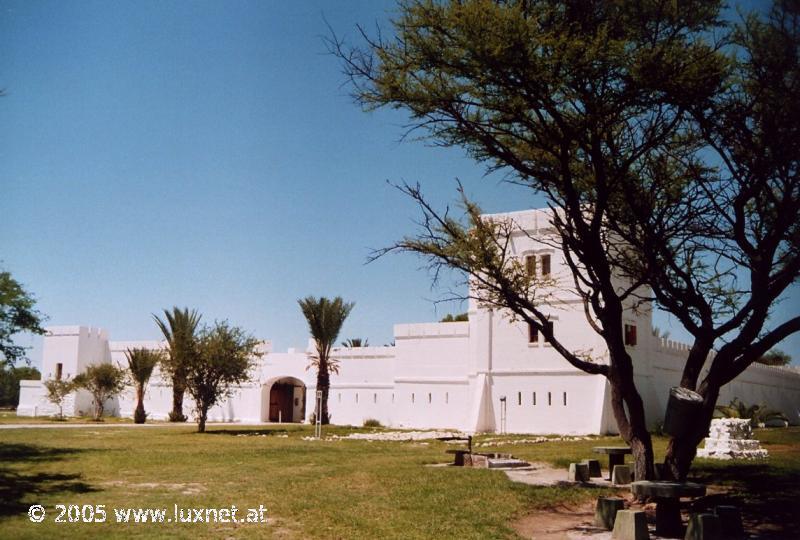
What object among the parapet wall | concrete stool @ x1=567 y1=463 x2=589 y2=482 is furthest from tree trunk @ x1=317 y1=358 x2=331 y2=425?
concrete stool @ x1=567 y1=463 x2=589 y2=482

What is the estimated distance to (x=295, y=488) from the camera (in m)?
12.5

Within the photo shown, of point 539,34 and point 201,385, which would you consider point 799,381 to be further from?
point 539,34

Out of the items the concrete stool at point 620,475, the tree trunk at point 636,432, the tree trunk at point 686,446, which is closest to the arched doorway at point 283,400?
the concrete stool at point 620,475

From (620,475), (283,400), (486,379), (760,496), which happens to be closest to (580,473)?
(620,475)

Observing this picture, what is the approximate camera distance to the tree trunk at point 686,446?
→ 11664mm

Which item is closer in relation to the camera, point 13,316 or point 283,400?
point 13,316

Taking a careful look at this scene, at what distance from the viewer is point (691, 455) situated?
11.7m

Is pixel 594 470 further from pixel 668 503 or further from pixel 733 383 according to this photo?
pixel 733 383

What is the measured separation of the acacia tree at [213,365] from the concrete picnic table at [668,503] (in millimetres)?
24516

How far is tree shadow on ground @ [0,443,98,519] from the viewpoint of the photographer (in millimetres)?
10547

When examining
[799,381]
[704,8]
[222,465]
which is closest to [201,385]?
[222,465]

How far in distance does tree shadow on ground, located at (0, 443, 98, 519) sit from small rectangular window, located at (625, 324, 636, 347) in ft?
72.3

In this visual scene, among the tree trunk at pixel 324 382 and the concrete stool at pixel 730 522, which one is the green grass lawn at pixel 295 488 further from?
the tree trunk at pixel 324 382

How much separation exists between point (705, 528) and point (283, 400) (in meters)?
36.7
